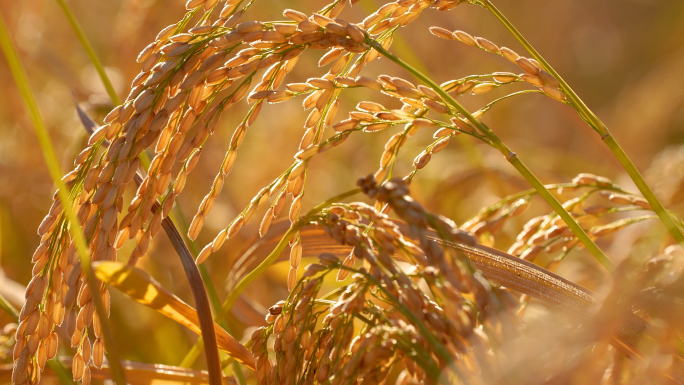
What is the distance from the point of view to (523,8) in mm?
5168

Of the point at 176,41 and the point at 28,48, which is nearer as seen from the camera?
the point at 176,41

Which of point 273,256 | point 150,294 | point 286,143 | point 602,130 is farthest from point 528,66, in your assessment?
point 286,143

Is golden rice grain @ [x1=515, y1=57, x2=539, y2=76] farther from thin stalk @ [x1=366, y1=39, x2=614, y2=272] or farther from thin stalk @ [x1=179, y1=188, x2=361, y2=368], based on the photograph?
thin stalk @ [x1=179, y1=188, x2=361, y2=368]

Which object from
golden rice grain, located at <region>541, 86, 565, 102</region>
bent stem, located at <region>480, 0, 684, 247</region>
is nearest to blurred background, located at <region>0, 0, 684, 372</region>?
bent stem, located at <region>480, 0, 684, 247</region>

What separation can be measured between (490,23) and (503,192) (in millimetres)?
3228

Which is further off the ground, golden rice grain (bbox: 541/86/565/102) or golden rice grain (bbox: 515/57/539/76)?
golden rice grain (bbox: 515/57/539/76)

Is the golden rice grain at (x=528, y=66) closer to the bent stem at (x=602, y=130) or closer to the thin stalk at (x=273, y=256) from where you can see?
the bent stem at (x=602, y=130)

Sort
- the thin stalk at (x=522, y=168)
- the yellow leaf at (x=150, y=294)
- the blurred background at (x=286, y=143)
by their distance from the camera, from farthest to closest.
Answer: the blurred background at (x=286, y=143)
the thin stalk at (x=522, y=168)
the yellow leaf at (x=150, y=294)

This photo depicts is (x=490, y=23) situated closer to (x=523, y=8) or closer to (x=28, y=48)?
(x=523, y=8)

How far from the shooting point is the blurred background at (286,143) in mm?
1854

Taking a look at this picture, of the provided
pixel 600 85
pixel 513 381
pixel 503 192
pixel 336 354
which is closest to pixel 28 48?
pixel 503 192

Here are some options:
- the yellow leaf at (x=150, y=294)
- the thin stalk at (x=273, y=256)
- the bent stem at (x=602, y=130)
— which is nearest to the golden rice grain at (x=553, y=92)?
the bent stem at (x=602, y=130)

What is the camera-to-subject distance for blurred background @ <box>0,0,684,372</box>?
1.85 m

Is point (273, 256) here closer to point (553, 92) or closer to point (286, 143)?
point (553, 92)
